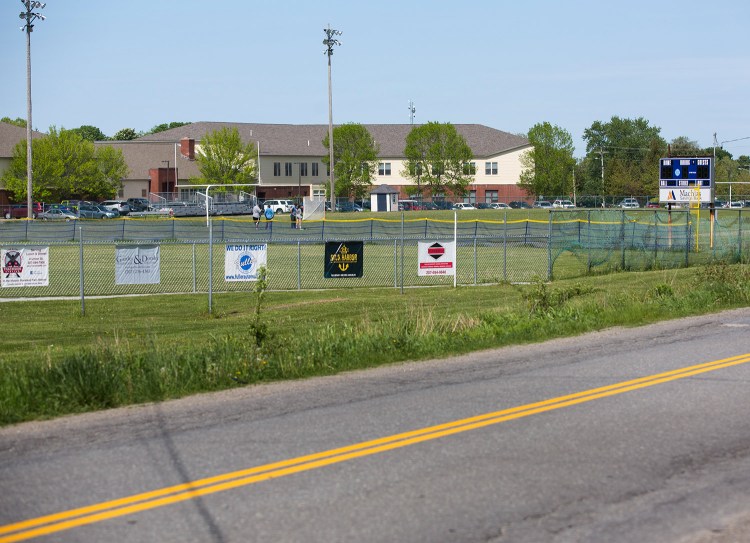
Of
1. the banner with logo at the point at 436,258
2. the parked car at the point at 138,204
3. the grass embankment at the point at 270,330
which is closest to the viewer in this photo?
the grass embankment at the point at 270,330

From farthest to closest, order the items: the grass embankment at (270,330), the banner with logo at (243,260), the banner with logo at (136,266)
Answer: the banner with logo at (243,260) < the banner with logo at (136,266) < the grass embankment at (270,330)

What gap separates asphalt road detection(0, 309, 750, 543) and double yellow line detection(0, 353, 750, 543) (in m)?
0.02

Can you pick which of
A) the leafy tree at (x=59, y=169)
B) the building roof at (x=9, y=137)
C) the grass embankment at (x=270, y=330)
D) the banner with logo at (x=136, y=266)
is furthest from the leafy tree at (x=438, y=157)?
the banner with logo at (x=136, y=266)

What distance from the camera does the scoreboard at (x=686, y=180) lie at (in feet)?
115

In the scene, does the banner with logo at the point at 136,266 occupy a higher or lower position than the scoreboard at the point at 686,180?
lower

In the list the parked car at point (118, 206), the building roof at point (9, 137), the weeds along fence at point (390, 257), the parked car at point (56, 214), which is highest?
the building roof at point (9, 137)

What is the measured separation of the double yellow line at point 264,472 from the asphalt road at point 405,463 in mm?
18

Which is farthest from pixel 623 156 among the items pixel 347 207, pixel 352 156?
pixel 347 207

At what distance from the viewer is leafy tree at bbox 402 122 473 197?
96.6 metres

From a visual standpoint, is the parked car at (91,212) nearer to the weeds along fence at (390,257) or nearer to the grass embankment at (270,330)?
the weeds along fence at (390,257)

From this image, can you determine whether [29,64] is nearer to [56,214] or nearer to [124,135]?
[56,214]

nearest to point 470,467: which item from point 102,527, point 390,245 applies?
point 102,527

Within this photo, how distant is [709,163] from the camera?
34969 mm

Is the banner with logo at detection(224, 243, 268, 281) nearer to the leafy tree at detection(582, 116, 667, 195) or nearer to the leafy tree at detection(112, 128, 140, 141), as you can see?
the leafy tree at detection(582, 116, 667, 195)
